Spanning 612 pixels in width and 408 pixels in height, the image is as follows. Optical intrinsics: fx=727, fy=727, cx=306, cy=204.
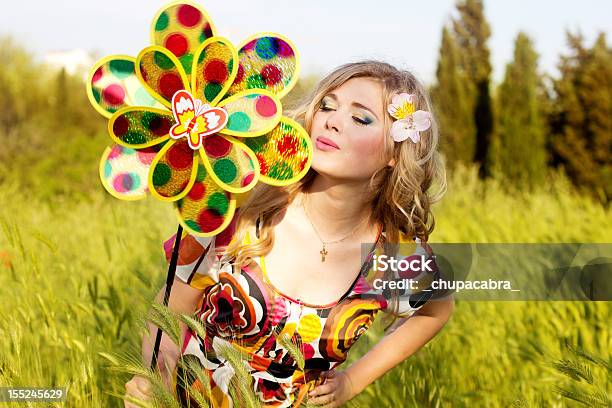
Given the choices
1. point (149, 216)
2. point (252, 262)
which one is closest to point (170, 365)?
point (252, 262)

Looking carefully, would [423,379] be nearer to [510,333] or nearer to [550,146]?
[510,333]

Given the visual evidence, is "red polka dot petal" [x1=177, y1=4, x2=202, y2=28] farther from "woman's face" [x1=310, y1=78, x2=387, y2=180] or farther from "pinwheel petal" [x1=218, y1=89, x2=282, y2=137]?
"woman's face" [x1=310, y1=78, x2=387, y2=180]

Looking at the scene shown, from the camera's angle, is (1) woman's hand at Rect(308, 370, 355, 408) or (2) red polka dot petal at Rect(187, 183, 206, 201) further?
(1) woman's hand at Rect(308, 370, 355, 408)

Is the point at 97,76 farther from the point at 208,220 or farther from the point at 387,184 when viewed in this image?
the point at 387,184

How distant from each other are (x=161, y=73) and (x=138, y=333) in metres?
0.99

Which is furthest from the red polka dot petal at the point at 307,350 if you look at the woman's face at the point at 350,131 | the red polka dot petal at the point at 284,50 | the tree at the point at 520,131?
the tree at the point at 520,131

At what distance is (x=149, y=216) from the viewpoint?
4188 millimetres

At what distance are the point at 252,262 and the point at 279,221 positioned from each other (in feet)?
0.35

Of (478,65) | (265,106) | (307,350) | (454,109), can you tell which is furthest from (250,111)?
(478,65)

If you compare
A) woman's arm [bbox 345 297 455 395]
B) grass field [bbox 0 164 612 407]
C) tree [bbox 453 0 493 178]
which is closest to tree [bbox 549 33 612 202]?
tree [bbox 453 0 493 178]

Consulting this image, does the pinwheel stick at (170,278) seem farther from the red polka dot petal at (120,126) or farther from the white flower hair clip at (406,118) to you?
the white flower hair clip at (406,118)

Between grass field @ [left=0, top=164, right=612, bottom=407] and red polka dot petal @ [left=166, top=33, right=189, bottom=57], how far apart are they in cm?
49

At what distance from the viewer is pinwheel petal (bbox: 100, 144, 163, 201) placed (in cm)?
123

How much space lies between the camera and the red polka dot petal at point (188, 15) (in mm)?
1202
